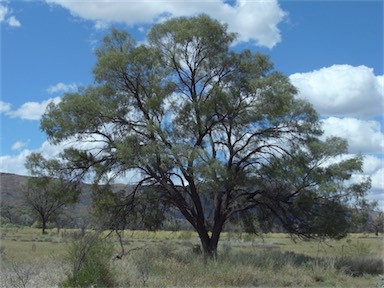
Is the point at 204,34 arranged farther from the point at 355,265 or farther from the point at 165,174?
the point at 355,265

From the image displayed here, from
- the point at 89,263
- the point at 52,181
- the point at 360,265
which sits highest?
the point at 52,181

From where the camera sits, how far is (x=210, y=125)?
23031 mm

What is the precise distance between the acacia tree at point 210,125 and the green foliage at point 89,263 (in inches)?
343

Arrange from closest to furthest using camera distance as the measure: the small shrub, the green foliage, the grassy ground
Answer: the green foliage
the grassy ground
the small shrub

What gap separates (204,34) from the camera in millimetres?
22828

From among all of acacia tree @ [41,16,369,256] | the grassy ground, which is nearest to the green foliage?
the grassy ground

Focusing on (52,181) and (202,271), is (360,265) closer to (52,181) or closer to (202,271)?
(202,271)

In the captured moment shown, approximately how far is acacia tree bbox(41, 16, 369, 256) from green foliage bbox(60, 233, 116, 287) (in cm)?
871

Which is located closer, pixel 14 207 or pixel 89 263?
pixel 89 263

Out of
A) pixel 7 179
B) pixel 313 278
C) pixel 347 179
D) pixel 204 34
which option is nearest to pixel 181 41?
pixel 204 34

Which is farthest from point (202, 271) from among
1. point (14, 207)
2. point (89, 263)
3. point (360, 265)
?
point (14, 207)

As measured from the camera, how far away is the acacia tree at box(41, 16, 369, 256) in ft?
73.7

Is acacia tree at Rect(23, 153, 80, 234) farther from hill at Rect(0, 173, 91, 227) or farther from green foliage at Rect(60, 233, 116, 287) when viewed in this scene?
hill at Rect(0, 173, 91, 227)

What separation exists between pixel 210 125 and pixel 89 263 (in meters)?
11.6
